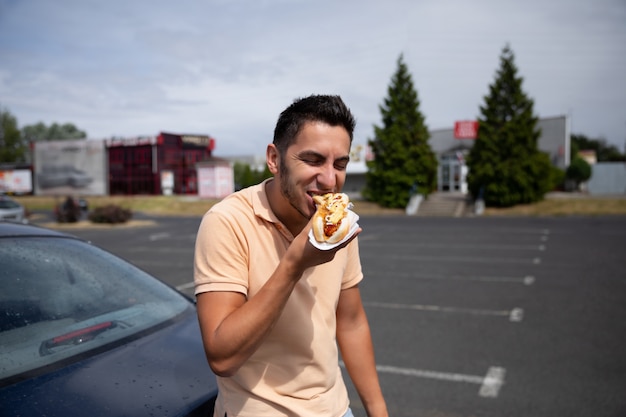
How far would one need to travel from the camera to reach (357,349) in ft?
6.47

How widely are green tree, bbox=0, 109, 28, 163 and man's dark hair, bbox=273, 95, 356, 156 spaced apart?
64590 millimetres

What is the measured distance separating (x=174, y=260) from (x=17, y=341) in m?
9.77

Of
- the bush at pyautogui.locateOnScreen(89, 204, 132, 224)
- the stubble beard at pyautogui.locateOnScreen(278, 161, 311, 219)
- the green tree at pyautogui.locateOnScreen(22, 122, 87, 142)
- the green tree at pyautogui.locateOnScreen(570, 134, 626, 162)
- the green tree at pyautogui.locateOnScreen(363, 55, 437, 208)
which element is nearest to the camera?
the stubble beard at pyautogui.locateOnScreen(278, 161, 311, 219)

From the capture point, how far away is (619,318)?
600 centimetres

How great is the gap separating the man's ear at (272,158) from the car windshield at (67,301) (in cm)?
110

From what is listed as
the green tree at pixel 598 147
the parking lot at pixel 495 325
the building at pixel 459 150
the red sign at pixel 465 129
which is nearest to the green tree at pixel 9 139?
the building at pixel 459 150

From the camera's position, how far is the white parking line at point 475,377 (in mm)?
4109

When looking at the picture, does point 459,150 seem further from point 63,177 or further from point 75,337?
point 75,337

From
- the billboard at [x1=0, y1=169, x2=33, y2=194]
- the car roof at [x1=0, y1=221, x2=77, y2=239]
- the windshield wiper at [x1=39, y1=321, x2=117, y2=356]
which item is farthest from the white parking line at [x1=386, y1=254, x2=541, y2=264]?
the billboard at [x1=0, y1=169, x2=33, y2=194]

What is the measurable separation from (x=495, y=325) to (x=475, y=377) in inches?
69.3

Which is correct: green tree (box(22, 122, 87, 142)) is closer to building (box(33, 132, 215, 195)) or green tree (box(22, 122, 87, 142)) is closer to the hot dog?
building (box(33, 132, 215, 195))

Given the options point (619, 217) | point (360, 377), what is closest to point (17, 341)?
point (360, 377)

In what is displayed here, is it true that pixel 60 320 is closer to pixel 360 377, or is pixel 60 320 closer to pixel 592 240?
pixel 360 377

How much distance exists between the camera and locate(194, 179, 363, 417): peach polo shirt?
1.49 m
